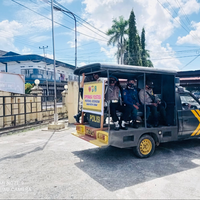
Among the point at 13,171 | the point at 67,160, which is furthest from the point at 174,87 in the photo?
the point at 13,171

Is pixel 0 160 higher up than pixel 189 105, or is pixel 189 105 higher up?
pixel 189 105

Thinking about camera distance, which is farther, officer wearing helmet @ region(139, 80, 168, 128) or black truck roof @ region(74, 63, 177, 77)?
officer wearing helmet @ region(139, 80, 168, 128)

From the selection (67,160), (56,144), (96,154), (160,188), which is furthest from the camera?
(56,144)

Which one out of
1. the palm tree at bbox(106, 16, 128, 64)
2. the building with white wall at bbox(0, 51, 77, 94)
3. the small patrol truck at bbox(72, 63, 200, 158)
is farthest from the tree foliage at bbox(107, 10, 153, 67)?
the small patrol truck at bbox(72, 63, 200, 158)

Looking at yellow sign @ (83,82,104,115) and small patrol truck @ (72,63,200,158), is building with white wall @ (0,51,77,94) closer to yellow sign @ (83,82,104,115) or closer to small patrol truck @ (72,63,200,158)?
yellow sign @ (83,82,104,115)

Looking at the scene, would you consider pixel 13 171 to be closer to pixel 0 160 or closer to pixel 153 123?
pixel 0 160

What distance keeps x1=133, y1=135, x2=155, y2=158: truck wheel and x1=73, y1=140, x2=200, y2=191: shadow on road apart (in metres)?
0.14

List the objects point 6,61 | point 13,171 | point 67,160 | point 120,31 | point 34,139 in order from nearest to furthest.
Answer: point 13,171 < point 67,160 < point 34,139 < point 120,31 < point 6,61

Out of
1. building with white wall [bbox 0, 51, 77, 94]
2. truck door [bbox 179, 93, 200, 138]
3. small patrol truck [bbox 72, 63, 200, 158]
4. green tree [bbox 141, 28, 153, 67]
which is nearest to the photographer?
small patrol truck [bbox 72, 63, 200, 158]

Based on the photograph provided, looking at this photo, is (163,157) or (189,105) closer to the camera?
(163,157)

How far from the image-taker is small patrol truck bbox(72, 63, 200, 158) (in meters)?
4.64

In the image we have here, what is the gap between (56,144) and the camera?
659 centimetres

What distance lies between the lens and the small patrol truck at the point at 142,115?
4.64 m

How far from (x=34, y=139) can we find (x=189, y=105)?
5.76 meters
